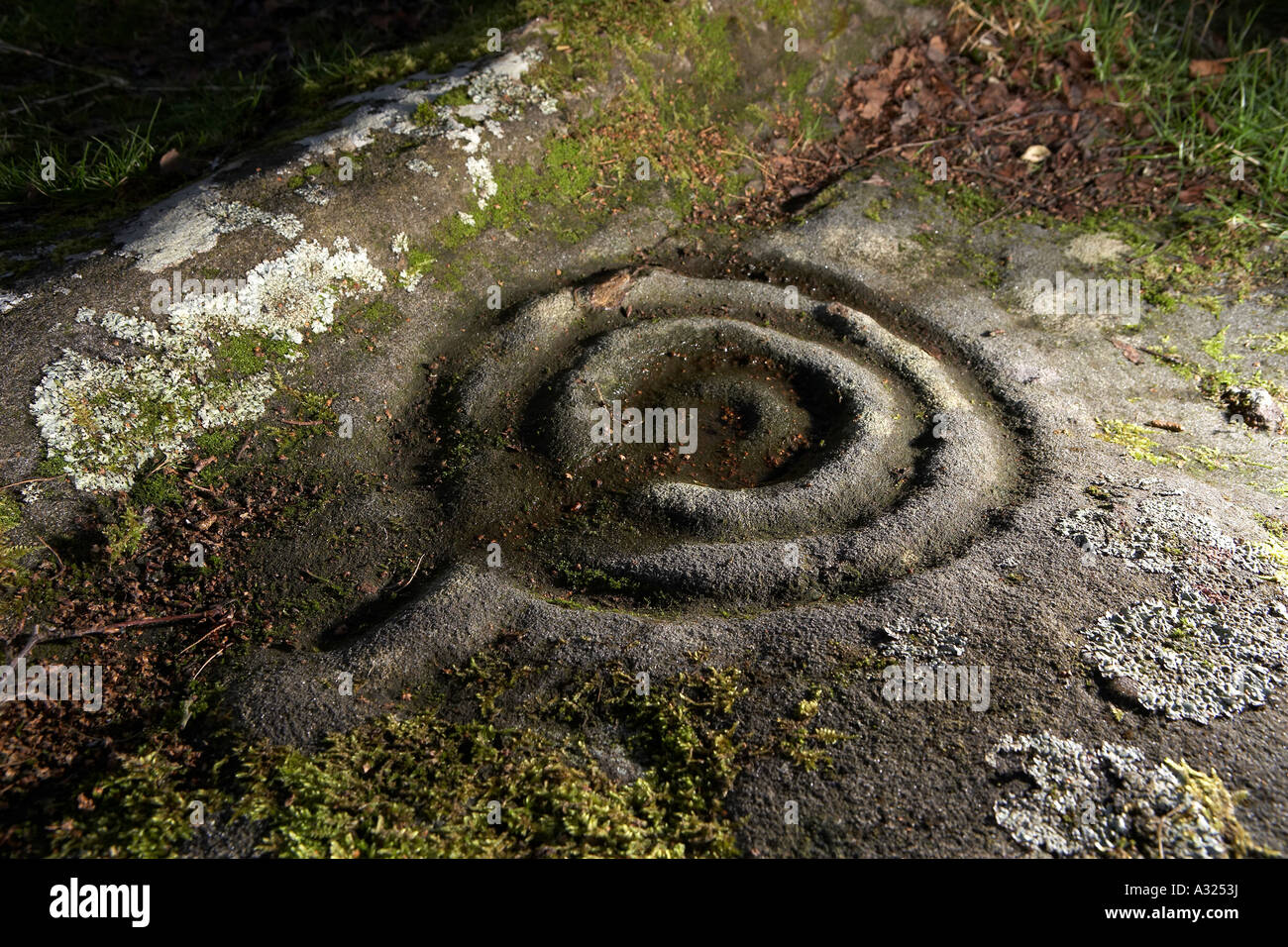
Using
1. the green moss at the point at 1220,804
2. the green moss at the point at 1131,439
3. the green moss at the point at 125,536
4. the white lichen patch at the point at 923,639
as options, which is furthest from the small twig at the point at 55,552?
the green moss at the point at 1131,439

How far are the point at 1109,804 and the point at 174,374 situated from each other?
548cm

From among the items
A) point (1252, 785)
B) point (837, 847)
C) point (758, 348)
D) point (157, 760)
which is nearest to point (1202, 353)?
point (758, 348)

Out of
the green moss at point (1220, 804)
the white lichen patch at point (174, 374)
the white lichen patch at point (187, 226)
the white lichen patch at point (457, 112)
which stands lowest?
the green moss at point (1220, 804)

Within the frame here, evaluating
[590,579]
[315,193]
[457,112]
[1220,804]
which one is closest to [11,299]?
[315,193]

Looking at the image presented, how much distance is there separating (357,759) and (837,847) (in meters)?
2.04

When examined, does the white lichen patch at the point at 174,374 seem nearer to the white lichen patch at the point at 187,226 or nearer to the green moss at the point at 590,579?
the white lichen patch at the point at 187,226

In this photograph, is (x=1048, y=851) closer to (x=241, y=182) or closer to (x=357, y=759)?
(x=357, y=759)

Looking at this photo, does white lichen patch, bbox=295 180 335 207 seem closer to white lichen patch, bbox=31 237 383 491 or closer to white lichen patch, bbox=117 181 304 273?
white lichen patch, bbox=117 181 304 273

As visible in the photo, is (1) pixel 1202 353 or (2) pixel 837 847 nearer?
(2) pixel 837 847

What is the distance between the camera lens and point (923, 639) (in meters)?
4.19

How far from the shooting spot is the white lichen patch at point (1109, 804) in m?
3.37

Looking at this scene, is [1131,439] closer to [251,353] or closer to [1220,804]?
[1220,804]

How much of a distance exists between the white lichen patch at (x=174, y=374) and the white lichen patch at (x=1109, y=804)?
4.72 m

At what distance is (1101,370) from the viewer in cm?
611
